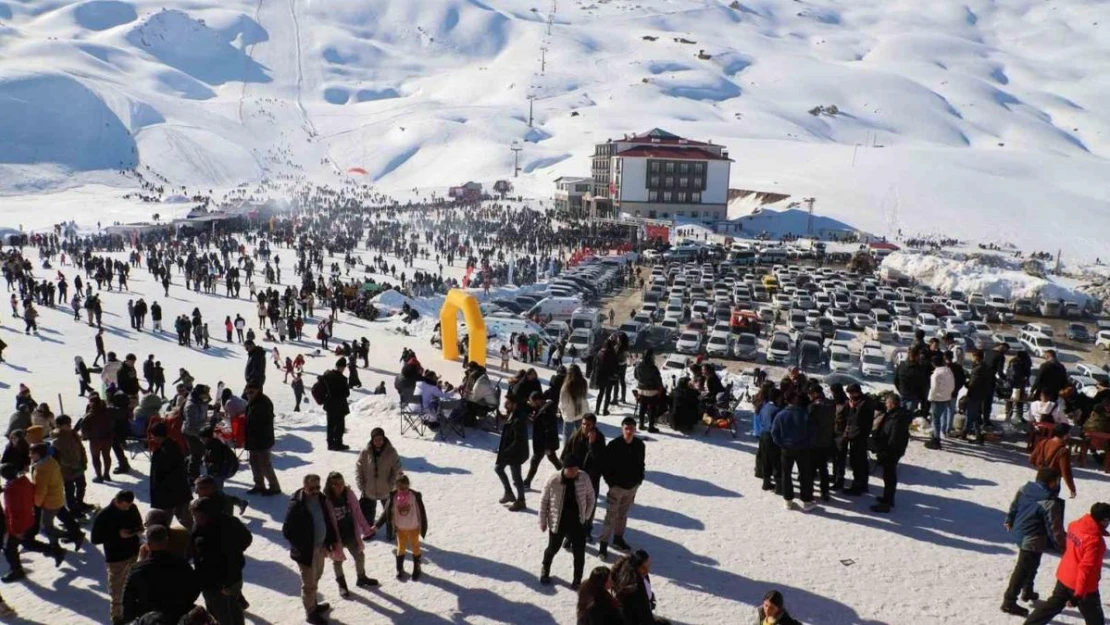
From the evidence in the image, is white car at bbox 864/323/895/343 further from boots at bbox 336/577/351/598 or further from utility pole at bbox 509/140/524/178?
utility pole at bbox 509/140/524/178

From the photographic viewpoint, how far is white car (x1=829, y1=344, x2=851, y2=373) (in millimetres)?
23562

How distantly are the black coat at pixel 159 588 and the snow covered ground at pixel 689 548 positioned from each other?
1.46 metres

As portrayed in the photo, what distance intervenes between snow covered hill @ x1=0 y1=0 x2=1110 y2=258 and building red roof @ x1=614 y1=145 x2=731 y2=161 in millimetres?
11331

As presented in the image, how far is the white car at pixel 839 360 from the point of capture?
23562 mm

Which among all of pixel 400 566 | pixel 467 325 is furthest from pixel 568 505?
pixel 467 325

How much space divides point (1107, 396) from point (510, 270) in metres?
29.6

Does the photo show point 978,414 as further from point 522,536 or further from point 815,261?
point 815,261

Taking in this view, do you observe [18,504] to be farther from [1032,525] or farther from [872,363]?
[872,363]

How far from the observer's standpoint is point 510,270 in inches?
1485

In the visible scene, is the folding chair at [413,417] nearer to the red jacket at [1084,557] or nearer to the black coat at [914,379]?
the black coat at [914,379]

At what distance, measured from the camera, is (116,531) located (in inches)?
219

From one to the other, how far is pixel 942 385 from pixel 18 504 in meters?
9.79

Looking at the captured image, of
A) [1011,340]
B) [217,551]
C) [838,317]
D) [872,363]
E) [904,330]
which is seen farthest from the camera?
[838,317]

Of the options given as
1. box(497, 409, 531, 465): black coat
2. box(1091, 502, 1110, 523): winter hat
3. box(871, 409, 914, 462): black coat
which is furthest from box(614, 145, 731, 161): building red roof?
box(1091, 502, 1110, 523): winter hat
